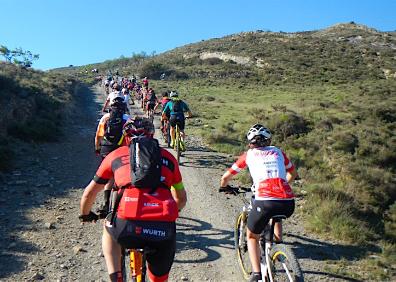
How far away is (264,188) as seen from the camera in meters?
5.12

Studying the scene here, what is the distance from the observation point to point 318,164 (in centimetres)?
1439

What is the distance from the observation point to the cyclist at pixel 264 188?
502 cm

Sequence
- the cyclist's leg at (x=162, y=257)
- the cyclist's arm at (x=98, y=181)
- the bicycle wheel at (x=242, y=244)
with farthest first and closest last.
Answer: the bicycle wheel at (x=242, y=244), the cyclist's arm at (x=98, y=181), the cyclist's leg at (x=162, y=257)

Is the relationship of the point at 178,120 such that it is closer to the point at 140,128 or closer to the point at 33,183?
the point at 33,183

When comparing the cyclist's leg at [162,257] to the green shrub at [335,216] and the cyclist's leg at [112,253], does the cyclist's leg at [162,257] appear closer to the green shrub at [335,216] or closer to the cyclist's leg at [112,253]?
the cyclist's leg at [112,253]

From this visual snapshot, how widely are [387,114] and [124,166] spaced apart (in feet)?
71.6

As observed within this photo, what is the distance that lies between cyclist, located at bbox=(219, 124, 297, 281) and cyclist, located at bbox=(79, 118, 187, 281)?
1.33 metres

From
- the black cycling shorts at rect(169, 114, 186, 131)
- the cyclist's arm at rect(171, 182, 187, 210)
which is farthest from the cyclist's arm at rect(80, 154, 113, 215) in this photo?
the black cycling shorts at rect(169, 114, 186, 131)

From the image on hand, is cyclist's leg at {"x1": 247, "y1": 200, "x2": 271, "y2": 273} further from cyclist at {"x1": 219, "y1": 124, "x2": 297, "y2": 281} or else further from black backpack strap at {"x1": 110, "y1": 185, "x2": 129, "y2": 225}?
black backpack strap at {"x1": 110, "y1": 185, "x2": 129, "y2": 225}

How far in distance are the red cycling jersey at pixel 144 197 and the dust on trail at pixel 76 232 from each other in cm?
310

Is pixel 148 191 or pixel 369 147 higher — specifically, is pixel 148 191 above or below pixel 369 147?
above

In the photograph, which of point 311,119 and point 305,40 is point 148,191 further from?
point 305,40

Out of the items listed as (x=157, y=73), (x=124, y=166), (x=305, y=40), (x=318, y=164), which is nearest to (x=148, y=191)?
(x=124, y=166)

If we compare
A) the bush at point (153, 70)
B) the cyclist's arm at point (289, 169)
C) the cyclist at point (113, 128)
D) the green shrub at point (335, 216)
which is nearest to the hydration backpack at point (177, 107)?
the green shrub at point (335, 216)
